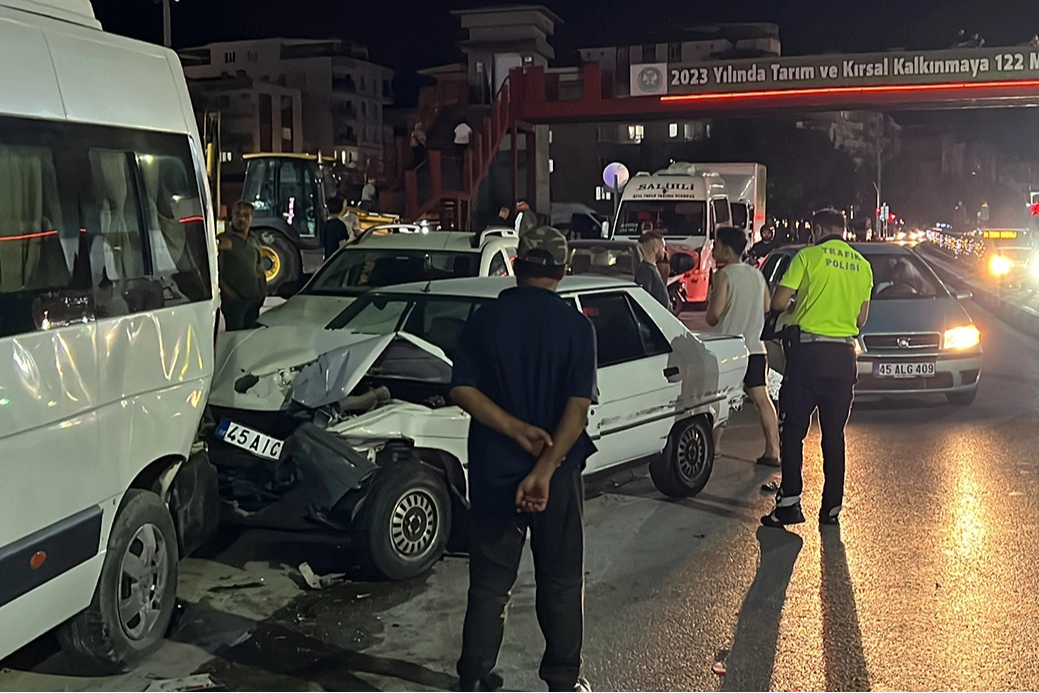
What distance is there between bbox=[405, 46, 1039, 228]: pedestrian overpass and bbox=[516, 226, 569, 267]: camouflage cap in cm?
2195

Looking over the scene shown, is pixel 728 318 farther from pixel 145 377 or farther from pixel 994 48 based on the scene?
pixel 994 48

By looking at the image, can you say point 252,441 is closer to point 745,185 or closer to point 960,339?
point 960,339

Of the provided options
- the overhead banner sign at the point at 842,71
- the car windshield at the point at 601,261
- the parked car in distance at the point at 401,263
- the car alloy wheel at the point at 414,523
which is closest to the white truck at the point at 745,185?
the overhead banner sign at the point at 842,71

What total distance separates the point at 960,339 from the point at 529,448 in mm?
8219

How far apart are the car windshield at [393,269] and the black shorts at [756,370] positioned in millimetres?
2949

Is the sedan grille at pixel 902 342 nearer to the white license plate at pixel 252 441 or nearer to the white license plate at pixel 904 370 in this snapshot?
the white license plate at pixel 904 370

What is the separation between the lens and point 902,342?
1114 centimetres

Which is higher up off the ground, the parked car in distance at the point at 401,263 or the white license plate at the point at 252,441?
the parked car in distance at the point at 401,263

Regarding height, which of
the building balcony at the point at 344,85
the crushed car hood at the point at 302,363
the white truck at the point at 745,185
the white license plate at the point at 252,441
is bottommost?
the white license plate at the point at 252,441

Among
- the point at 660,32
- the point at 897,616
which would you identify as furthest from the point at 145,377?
the point at 660,32

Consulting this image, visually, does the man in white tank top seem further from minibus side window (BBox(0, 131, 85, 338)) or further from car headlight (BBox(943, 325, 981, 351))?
minibus side window (BBox(0, 131, 85, 338))

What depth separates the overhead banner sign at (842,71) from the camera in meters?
25.6

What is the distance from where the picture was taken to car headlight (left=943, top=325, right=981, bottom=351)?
1115cm

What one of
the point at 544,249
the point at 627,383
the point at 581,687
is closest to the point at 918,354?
the point at 627,383
